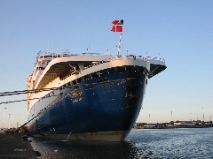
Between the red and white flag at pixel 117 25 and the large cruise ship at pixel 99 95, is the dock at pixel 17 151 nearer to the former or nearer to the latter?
the large cruise ship at pixel 99 95

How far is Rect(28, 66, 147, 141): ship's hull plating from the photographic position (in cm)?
4109

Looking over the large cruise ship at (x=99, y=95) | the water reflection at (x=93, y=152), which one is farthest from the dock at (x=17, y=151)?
the large cruise ship at (x=99, y=95)

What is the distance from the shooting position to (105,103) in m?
41.1

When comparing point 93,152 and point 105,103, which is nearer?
point 93,152

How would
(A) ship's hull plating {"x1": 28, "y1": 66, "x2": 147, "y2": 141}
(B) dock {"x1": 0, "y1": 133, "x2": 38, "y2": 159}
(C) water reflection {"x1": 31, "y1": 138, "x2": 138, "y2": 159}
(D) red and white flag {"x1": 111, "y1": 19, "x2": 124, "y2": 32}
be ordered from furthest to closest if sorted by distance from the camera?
(D) red and white flag {"x1": 111, "y1": 19, "x2": 124, "y2": 32} < (A) ship's hull plating {"x1": 28, "y1": 66, "x2": 147, "y2": 141} < (C) water reflection {"x1": 31, "y1": 138, "x2": 138, "y2": 159} < (B) dock {"x1": 0, "y1": 133, "x2": 38, "y2": 159}

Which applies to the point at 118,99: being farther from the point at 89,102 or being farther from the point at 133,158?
the point at 133,158

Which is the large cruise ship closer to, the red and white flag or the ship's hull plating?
the ship's hull plating

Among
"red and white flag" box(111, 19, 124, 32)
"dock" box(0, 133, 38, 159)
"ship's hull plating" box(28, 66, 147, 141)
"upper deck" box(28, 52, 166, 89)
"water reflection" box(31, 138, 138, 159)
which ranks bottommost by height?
"water reflection" box(31, 138, 138, 159)

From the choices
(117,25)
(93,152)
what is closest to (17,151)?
(93,152)

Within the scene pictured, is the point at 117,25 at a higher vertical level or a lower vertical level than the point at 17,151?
higher

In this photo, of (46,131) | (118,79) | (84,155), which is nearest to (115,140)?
(118,79)

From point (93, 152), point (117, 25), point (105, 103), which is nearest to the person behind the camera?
point (93, 152)

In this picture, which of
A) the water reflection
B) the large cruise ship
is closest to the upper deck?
the large cruise ship

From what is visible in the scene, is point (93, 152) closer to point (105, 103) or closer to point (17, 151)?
point (105, 103)
